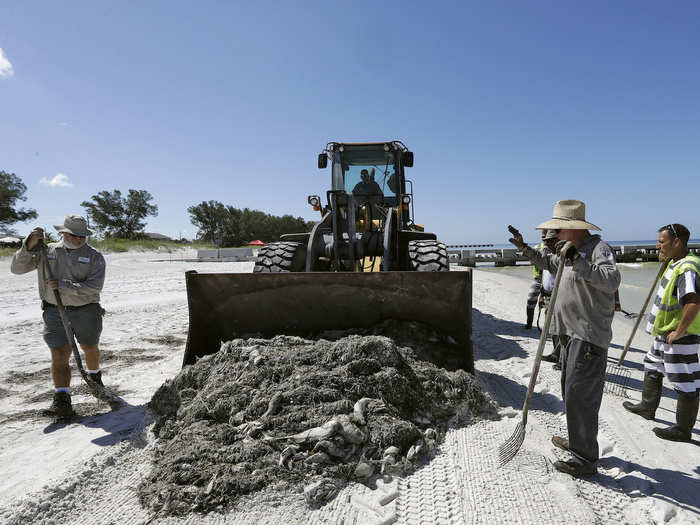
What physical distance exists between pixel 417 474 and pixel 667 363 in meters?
2.13

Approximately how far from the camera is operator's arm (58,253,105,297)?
3242 mm

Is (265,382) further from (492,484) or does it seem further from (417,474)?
(492,484)

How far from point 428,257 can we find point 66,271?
3640mm

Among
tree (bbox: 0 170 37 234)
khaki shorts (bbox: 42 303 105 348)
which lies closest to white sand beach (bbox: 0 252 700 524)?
khaki shorts (bbox: 42 303 105 348)

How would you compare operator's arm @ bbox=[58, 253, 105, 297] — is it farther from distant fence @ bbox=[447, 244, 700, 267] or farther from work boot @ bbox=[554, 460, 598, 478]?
distant fence @ bbox=[447, 244, 700, 267]

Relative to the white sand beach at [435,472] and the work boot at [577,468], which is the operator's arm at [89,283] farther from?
the work boot at [577,468]

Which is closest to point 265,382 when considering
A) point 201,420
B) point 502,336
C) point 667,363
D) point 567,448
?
point 201,420

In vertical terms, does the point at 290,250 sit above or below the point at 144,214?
below

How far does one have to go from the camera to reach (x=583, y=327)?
221 centimetres

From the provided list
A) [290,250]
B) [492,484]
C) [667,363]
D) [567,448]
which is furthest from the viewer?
[290,250]

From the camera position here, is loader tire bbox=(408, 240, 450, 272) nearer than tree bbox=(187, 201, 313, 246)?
Yes

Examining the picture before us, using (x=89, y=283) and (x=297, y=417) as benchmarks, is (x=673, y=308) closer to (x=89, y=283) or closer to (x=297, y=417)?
(x=297, y=417)

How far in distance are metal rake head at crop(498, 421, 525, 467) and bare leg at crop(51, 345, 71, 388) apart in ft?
11.1

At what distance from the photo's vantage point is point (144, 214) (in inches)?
1841
